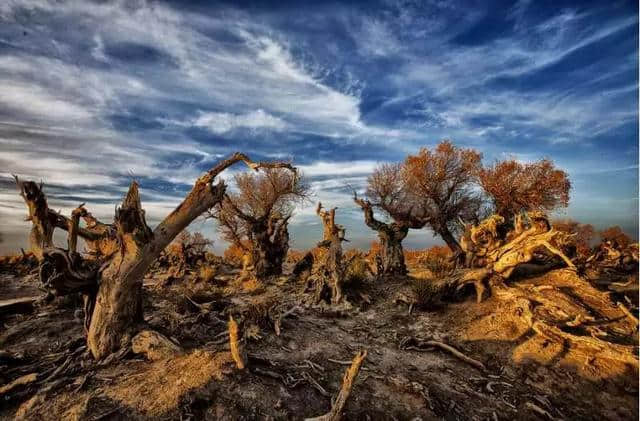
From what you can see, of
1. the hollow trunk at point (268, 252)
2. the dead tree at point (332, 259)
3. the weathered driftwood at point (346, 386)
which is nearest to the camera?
the weathered driftwood at point (346, 386)

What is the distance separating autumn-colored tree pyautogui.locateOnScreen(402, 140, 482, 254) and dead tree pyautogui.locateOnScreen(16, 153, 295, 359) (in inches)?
698

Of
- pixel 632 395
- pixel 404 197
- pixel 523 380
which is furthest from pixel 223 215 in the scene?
pixel 632 395

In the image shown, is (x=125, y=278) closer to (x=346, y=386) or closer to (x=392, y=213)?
(x=346, y=386)

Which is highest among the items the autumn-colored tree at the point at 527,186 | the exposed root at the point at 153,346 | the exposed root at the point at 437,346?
the autumn-colored tree at the point at 527,186

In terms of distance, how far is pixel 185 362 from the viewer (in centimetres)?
622

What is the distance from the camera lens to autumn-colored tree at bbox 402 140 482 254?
21.4m

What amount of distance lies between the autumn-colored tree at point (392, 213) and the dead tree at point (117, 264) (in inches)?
546

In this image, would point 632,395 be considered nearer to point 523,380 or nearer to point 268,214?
point 523,380

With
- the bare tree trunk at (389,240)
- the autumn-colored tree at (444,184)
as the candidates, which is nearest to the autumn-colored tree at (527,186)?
the autumn-colored tree at (444,184)

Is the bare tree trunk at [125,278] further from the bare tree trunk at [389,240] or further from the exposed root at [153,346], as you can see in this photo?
the bare tree trunk at [389,240]

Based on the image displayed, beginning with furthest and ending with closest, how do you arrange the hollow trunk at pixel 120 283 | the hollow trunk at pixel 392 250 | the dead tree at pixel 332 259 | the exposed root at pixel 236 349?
the hollow trunk at pixel 392 250 → the dead tree at pixel 332 259 → the hollow trunk at pixel 120 283 → the exposed root at pixel 236 349

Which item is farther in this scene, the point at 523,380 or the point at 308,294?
the point at 308,294

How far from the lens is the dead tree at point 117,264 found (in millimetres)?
6512

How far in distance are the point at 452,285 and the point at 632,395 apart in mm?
5969
